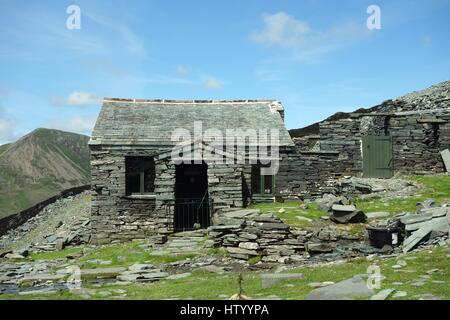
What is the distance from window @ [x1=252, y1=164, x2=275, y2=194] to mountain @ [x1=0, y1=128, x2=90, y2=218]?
7269 cm

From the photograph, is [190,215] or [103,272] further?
[190,215]

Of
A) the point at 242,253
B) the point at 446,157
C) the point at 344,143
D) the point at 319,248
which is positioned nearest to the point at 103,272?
the point at 242,253

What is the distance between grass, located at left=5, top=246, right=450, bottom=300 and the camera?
8043mm

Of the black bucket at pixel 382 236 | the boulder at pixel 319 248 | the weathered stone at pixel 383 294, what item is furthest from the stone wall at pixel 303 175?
the weathered stone at pixel 383 294

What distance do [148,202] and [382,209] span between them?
11.5 metres

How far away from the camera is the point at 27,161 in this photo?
118 m

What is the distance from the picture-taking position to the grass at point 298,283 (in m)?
8.04

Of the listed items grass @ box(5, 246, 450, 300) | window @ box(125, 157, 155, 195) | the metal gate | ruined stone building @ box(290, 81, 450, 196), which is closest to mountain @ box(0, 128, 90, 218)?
window @ box(125, 157, 155, 195)

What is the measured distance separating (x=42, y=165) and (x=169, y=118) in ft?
337

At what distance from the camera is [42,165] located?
118188 mm

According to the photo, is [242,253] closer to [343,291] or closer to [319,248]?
[319,248]

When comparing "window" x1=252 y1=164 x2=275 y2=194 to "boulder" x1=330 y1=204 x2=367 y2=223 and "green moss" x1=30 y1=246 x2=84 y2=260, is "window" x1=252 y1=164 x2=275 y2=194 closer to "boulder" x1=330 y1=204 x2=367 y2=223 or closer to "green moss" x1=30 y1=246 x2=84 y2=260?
"boulder" x1=330 y1=204 x2=367 y2=223
